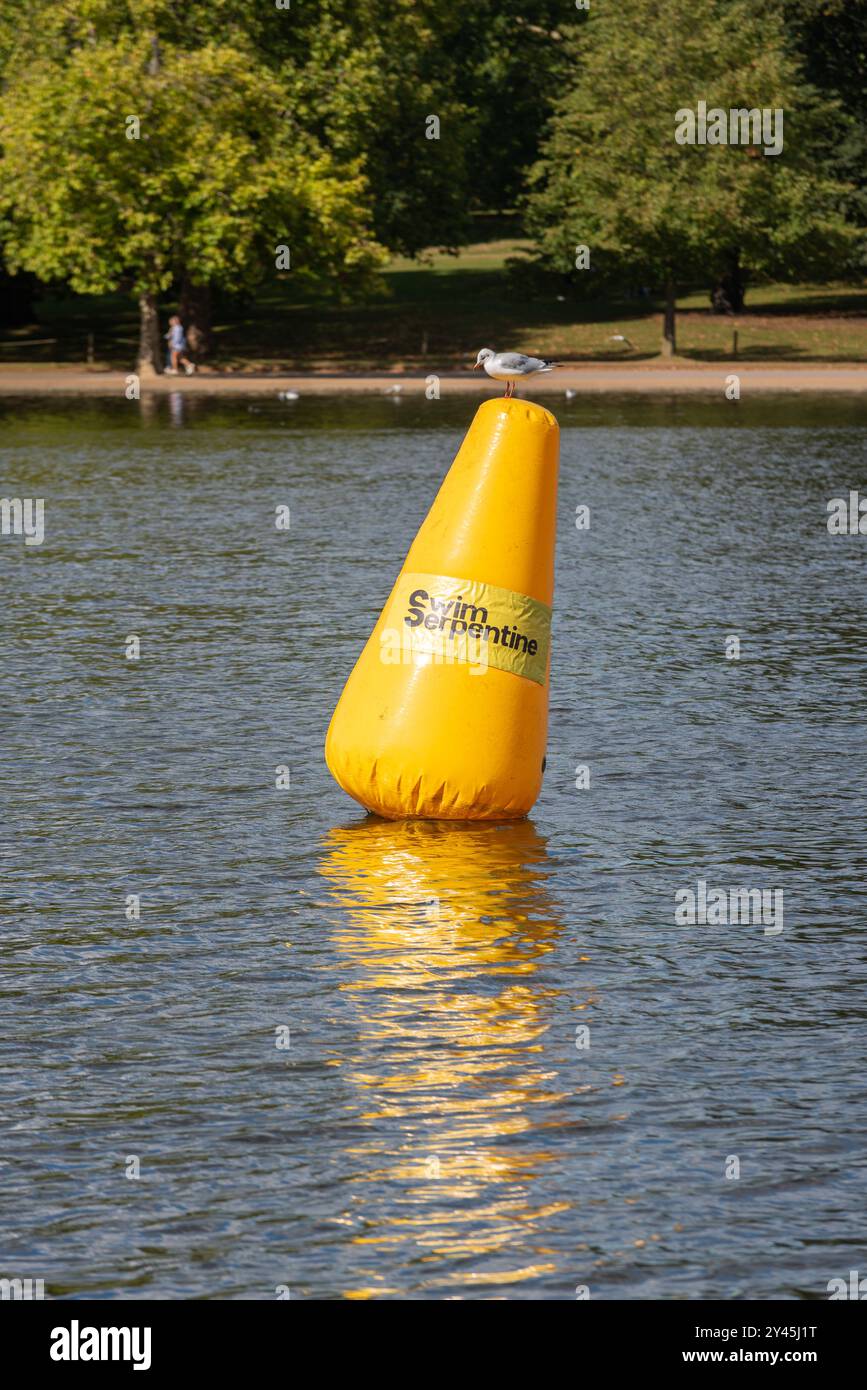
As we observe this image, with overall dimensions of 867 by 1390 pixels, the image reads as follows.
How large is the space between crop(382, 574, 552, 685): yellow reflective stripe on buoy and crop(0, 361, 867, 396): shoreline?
38130 millimetres

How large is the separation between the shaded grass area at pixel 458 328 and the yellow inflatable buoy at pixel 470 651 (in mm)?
48384

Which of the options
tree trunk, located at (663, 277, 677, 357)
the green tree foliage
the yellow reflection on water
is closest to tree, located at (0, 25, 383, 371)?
tree trunk, located at (663, 277, 677, 357)

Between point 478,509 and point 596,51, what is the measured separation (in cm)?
5639

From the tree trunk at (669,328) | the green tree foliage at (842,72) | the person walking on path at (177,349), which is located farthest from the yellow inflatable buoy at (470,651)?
the green tree foliage at (842,72)

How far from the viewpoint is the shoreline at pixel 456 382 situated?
52094 millimetres

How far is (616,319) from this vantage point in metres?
70.7

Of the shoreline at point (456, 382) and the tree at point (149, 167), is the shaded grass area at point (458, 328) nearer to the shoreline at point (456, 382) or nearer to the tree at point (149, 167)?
the shoreline at point (456, 382)

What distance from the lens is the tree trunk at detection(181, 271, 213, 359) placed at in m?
62.1

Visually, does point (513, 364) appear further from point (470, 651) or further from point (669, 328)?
point (669, 328)

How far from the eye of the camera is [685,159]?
203 feet

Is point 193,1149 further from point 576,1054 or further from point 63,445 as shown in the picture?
point 63,445

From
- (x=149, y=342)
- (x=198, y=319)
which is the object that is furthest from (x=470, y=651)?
(x=198, y=319)

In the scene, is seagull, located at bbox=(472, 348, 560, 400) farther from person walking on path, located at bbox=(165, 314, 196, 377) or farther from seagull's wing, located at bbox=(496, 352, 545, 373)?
person walking on path, located at bbox=(165, 314, 196, 377)
